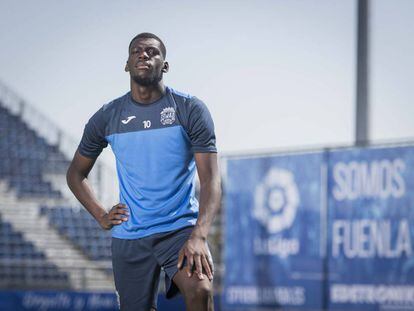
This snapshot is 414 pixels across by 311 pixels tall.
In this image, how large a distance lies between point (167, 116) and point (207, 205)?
0.45 meters

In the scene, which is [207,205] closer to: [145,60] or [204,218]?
[204,218]

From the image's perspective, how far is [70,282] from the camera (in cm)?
1981

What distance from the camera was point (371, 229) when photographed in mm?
12641

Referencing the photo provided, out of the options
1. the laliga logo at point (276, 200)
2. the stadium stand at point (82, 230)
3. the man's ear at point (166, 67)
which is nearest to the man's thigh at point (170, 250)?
the man's ear at point (166, 67)

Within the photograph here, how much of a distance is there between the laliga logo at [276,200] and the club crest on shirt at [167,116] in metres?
9.12

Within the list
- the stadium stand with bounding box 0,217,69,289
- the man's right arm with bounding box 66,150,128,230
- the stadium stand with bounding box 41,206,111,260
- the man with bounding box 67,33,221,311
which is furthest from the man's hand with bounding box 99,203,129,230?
the stadium stand with bounding box 41,206,111,260

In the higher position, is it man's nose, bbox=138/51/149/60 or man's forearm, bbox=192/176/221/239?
man's nose, bbox=138/51/149/60

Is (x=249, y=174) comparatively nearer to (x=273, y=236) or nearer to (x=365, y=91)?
(x=273, y=236)

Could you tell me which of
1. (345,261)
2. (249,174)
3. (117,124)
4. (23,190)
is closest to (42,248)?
(23,190)

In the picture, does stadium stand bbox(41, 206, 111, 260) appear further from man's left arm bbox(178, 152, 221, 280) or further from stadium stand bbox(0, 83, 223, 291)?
man's left arm bbox(178, 152, 221, 280)

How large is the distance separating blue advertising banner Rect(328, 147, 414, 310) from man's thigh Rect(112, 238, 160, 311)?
7.87m

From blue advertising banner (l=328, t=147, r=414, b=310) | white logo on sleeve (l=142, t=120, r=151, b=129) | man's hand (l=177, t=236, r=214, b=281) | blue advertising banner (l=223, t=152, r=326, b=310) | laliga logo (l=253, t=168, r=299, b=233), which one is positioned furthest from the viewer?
laliga logo (l=253, t=168, r=299, b=233)

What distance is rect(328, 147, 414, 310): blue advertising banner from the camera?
480 inches

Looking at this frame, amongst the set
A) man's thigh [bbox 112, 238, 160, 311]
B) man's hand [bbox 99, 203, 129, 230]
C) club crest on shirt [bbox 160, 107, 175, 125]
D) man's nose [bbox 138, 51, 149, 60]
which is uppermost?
man's nose [bbox 138, 51, 149, 60]
